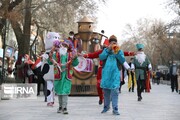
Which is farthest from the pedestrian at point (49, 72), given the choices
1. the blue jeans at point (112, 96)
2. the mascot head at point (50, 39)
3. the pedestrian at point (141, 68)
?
the pedestrian at point (141, 68)

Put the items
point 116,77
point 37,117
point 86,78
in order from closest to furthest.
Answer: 1. point 37,117
2. point 116,77
3. point 86,78

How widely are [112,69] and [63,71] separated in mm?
1170

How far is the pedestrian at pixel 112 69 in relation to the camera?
11108 millimetres

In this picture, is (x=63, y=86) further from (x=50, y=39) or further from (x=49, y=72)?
(x=50, y=39)

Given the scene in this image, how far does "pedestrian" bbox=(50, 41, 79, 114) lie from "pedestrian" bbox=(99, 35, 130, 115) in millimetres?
783

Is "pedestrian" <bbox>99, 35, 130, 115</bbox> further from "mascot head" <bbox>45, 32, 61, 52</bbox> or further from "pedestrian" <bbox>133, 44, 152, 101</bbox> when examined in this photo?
"pedestrian" <bbox>133, 44, 152, 101</bbox>

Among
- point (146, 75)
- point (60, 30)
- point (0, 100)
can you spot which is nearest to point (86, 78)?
point (146, 75)

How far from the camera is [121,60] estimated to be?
36.9 feet

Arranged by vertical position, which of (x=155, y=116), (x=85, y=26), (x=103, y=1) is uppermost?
(x=103, y=1)

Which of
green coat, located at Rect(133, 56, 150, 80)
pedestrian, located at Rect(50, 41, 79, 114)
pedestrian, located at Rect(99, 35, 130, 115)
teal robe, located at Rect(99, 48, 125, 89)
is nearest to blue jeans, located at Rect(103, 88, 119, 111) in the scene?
pedestrian, located at Rect(99, 35, 130, 115)

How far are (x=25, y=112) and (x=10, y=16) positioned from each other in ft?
29.4

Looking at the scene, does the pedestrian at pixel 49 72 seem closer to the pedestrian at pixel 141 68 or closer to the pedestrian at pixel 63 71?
the pedestrian at pixel 63 71

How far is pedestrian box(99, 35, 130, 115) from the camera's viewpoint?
437 inches

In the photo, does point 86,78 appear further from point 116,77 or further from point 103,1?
point 103,1
